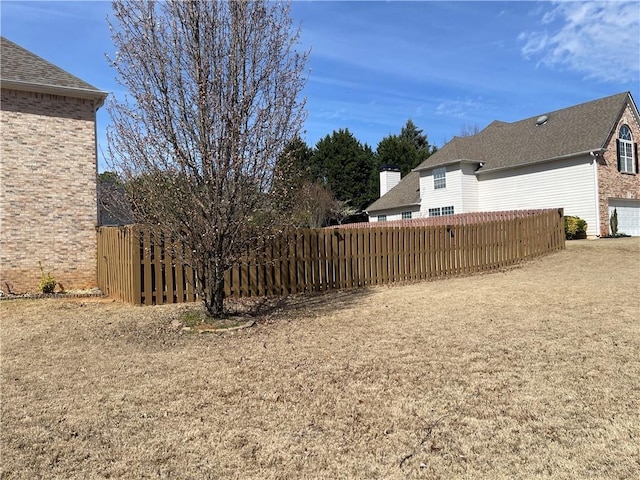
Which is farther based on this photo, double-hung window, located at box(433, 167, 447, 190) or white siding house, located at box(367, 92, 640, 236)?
double-hung window, located at box(433, 167, 447, 190)

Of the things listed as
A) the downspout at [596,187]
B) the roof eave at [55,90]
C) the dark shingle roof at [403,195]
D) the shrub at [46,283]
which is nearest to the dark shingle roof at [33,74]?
the roof eave at [55,90]

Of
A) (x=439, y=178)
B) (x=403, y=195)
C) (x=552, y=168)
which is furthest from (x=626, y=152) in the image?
(x=403, y=195)

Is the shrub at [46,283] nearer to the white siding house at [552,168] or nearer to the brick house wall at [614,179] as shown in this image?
the white siding house at [552,168]

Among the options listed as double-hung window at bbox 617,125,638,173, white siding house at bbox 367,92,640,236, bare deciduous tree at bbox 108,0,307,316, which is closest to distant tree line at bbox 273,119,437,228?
white siding house at bbox 367,92,640,236

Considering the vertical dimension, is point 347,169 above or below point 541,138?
above

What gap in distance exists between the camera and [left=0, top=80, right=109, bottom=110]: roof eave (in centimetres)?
1129

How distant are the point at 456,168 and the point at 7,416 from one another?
2466cm

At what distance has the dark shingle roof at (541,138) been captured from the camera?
69.7 ft

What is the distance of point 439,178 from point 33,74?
2078cm

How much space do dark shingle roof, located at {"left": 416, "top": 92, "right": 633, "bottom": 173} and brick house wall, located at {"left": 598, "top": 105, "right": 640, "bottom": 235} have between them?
2.28ft

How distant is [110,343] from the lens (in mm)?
6277

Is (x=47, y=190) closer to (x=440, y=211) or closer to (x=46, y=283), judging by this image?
(x=46, y=283)

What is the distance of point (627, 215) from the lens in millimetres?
22141

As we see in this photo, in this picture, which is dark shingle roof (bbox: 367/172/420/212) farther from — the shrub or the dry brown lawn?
the dry brown lawn
